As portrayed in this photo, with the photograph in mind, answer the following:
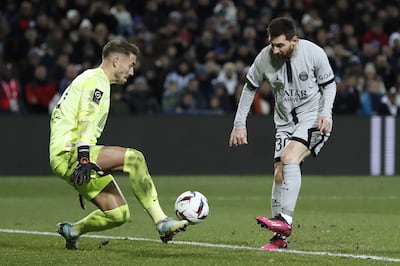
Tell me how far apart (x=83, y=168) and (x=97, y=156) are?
33 centimetres

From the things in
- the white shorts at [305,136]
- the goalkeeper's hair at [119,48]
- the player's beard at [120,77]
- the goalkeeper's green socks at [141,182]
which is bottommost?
the goalkeeper's green socks at [141,182]

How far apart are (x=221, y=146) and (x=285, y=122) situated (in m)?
10.0

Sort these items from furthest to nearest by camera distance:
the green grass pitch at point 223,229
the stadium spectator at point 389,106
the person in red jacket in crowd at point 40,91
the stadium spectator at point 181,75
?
the stadium spectator at point 181,75 → the stadium spectator at point 389,106 → the person in red jacket in crowd at point 40,91 → the green grass pitch at point 223,229

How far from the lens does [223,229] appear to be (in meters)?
11.0

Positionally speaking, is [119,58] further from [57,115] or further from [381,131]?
[381,131]

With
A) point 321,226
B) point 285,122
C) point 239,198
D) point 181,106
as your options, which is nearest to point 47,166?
point 181,106

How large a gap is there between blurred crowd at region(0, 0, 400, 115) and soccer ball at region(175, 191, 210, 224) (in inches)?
435

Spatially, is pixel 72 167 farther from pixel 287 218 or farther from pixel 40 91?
pixel 40 91

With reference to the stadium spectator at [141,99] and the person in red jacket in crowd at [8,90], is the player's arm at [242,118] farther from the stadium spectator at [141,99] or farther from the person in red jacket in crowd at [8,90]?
the stadium spectator at [141,99]

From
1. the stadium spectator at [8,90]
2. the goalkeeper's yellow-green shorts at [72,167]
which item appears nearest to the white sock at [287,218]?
the goalkeeper's yellow-green shorts at [72,167]

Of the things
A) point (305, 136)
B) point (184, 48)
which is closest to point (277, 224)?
point (305, 136)

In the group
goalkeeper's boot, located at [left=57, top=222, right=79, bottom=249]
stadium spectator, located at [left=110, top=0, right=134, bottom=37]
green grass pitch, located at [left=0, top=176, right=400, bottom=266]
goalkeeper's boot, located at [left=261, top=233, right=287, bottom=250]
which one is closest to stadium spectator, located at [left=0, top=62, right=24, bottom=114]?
green grass pitch, located at [left=0, top=176, right=400, bottom=266]

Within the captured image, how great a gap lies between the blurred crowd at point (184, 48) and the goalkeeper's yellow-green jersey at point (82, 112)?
10836 millimetres

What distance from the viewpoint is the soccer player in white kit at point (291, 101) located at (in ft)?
30.4
